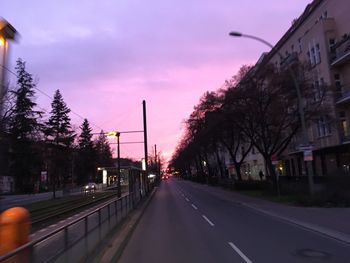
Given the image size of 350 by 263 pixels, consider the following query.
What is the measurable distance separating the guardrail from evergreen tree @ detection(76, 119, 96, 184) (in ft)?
357

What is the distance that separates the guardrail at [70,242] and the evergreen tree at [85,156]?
357 ft

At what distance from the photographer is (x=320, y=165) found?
56.6m

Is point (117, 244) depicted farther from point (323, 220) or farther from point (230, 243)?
point (323, 220)

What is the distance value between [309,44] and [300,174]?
18.6 m

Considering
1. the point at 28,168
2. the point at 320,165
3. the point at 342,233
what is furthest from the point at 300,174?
the point at 342,233

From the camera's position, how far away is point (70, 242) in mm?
9516

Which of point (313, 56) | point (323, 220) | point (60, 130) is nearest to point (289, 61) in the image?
point (313, 56)

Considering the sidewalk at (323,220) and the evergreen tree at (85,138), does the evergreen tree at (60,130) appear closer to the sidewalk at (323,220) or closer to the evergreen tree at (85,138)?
the evergreen tree at (85,138)

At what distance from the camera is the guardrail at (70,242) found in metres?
6.23

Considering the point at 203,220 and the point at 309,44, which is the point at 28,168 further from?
the point at 203,220

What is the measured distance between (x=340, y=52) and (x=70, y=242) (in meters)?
41.8

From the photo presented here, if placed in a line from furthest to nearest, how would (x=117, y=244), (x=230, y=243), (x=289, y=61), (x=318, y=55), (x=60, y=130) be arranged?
(x=60, y=130) → (x=289, y=61) → (x=318, y=55) → (x=230, y=243) → (x=117, y=244)

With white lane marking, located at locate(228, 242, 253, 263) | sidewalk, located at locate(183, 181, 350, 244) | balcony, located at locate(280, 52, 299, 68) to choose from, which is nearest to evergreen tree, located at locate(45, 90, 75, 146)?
balcony, located at locate(280, 52, 299, 68)

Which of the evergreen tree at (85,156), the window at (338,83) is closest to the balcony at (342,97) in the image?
the window at (338,83)
